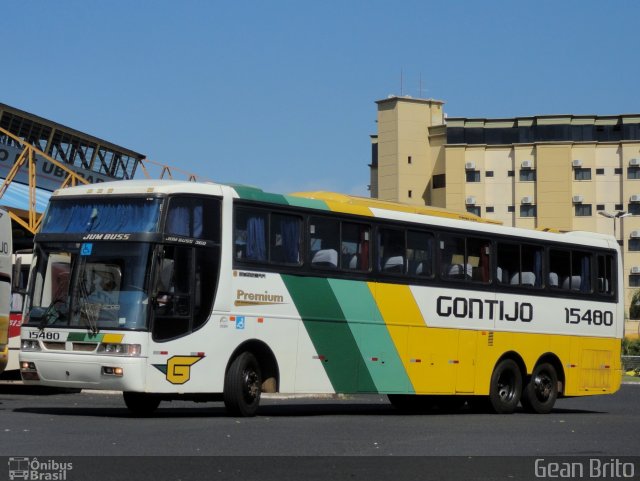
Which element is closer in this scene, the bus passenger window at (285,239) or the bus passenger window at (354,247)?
the bus passenger window at (285,239)

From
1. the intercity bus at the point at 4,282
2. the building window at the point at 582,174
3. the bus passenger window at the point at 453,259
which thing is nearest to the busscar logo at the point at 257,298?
the bus passenger window at the point at 453,259

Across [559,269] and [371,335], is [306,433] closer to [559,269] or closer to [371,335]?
[371,335]

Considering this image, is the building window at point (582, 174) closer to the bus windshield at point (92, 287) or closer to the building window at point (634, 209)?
the building window at point (634, 209)

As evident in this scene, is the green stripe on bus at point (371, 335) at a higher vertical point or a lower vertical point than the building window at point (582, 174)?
lower

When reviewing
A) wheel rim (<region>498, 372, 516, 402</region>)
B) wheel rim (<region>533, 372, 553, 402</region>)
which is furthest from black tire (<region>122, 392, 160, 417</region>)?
wheel rim (<region>533, 372, 553, 402</region>)

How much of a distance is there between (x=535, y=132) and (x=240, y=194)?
9563cm

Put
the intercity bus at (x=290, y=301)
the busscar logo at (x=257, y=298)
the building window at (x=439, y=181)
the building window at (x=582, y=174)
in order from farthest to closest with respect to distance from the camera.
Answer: the building window at (x=439, y=181), the building window at (x=582, y=174), the busscar logo at (x=257, y=298), the intercity bus at (x=290, y=301)

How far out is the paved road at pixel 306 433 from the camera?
531 inches

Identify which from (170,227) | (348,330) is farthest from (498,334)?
(170,227)

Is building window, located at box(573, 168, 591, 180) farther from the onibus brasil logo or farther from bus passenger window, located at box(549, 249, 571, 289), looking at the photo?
the onibus brasil logo

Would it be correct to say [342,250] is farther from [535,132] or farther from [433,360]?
[535,132]

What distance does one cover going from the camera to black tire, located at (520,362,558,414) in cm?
2447

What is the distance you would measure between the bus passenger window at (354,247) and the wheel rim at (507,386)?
4218mm

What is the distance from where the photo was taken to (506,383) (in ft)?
79.6
